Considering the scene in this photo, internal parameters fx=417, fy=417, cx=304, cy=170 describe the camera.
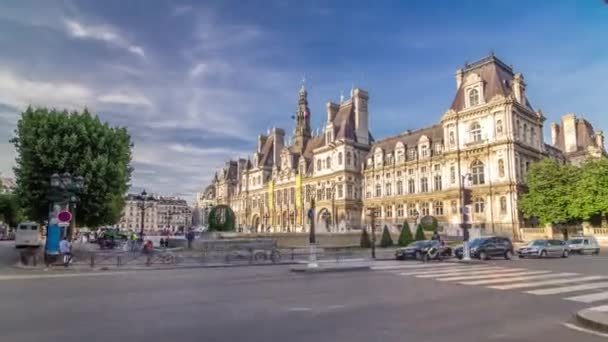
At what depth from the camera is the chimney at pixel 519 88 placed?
178ft

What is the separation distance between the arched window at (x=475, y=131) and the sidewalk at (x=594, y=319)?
158 feet

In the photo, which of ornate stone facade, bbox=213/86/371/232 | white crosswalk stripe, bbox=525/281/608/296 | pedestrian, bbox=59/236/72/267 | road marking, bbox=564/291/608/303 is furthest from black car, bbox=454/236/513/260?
ornate stone facade, bbox=213/86/371/232

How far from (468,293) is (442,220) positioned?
4560 centimetres

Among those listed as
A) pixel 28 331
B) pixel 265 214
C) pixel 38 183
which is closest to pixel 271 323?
pixel 28 331

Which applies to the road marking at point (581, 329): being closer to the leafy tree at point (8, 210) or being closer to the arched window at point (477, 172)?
the arched window at point (477, 172)

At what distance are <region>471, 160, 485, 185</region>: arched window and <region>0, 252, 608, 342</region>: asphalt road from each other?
139 ft

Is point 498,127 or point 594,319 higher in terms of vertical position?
point 498,127

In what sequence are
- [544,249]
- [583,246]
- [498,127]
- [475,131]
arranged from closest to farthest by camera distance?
[544,249], [583,246], [498,127], [475,131]

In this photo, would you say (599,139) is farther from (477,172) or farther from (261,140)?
(261,140)

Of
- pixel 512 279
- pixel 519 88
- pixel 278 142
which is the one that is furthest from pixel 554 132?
pixel 512 279

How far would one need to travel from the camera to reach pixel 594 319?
820cm

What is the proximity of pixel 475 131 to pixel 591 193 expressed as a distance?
49.5ft

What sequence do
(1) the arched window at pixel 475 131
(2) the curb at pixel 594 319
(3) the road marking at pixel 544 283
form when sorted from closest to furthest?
(2) the curb at pixel 594 319 < (3) the road marking at pixel 544 283 < (1) the arched window at pixel 475 131

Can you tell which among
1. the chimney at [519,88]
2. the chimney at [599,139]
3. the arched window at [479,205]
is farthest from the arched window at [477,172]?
the chimney at [599,139]
